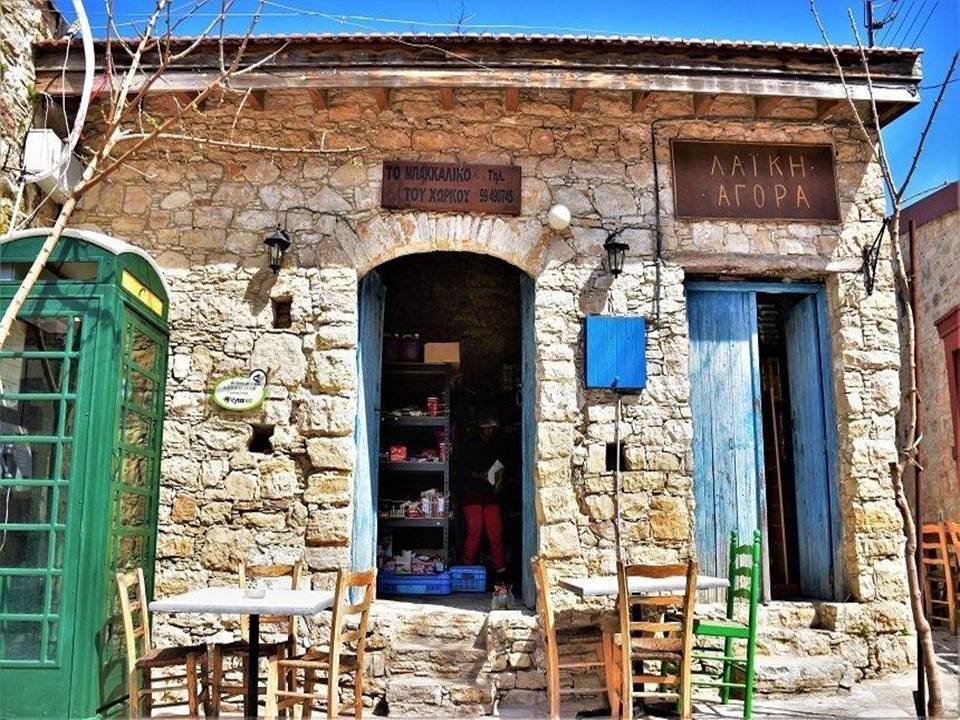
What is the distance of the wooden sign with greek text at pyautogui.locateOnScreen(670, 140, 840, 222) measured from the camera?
22.4 feet

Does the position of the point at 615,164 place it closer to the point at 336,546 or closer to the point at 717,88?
the point at 717,88

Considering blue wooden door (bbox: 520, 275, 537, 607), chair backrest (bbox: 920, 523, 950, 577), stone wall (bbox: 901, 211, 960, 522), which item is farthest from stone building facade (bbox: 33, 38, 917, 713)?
stone wall (bbox: 901, 211, 960, 522)

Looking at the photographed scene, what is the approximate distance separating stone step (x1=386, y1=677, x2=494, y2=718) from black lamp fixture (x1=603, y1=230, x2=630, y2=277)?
3382 millimetres

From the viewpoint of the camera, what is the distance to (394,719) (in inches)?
218

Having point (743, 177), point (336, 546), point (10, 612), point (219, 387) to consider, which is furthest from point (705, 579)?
point (10, 612)

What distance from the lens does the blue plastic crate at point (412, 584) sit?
738cm

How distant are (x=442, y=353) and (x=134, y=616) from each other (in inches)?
159

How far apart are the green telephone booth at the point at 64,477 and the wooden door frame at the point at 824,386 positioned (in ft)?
15.3

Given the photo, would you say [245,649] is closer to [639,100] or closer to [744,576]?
[744,576]

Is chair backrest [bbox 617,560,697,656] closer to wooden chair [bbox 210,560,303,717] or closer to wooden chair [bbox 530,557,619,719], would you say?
wooden chair [bbox 530,557,619,719]

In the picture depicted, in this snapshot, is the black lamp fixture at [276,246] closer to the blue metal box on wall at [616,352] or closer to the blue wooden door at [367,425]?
the blue wooden door at [367,425]

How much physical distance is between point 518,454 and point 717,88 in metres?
4.52

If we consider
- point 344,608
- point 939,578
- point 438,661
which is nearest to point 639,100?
point 344,608

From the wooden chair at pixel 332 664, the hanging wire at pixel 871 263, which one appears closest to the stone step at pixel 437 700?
the wooden chair at pixel 332 664
